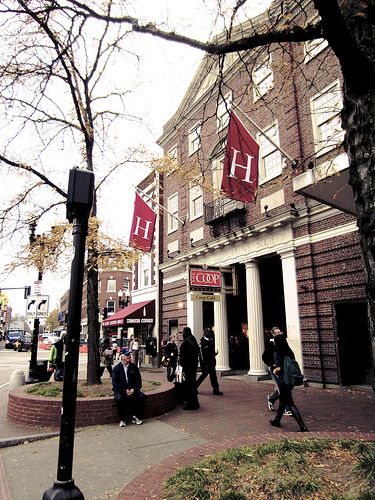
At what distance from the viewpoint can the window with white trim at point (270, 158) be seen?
47.6 feet

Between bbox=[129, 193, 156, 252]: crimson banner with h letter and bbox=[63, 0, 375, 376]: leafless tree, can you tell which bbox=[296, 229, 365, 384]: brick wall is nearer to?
bbox=[129, 193, 156, 252]: crimson banner with h letter

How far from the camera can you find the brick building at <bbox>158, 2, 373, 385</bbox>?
1127cm

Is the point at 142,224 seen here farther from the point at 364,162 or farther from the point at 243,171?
the point at 364,162

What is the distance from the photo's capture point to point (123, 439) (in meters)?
6.35

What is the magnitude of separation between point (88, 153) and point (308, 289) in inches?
316

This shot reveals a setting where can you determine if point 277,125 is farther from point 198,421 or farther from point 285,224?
point 198,421

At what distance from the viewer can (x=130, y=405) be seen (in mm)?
7578

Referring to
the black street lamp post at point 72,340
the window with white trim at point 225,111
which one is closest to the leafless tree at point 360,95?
the window with white trim at point 225,111

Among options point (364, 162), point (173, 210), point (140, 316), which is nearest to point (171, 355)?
point (364, 162)

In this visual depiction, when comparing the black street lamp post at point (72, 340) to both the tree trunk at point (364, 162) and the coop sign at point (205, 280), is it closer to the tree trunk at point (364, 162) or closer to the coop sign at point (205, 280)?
the tree trunk at point (364, 162)

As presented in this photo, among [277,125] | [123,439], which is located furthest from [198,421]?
[277,125]

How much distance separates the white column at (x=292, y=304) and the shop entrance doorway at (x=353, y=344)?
1.41 m

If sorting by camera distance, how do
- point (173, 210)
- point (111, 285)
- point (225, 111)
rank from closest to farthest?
point (225, 111) → point (173, 210) → point (111, 285)

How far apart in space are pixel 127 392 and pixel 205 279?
7276 mm
